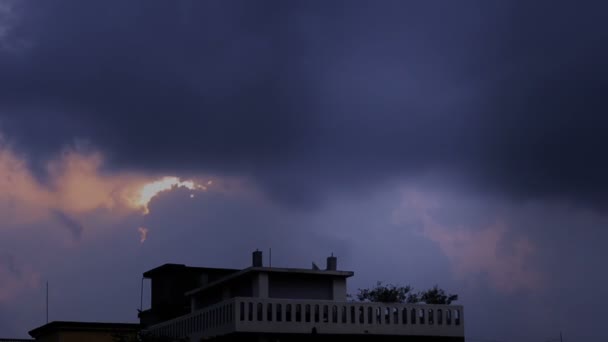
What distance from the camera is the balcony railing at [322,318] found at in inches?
2591

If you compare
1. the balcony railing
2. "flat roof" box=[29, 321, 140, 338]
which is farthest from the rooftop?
the balcony railing

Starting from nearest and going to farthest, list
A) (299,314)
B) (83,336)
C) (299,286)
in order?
(299,314), (299,286), (83,336)

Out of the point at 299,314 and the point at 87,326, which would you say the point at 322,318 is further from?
the point at 87,326

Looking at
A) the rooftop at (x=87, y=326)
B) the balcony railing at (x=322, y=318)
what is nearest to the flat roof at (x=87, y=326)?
the rooftop at (x=87, y=326)

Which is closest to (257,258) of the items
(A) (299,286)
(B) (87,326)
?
(A) (299,286)

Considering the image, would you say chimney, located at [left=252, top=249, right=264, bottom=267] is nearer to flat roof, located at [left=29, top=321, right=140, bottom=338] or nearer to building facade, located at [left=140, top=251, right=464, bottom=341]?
building facade, located at [left=140, top=251, right=464, bottom=341]

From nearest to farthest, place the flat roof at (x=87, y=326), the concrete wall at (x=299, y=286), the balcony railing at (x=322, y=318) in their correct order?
the balcony railing at (x=322, y=318) < the concrete wall at (x=299, y=286) < the flat roof at (x=87, y=326)

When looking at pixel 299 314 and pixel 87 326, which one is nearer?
pixel 299 314

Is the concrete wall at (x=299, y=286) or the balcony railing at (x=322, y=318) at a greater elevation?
the concrete wall at (x=299, y=286)

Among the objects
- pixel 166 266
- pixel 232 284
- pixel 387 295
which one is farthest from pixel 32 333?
pixel 387 295

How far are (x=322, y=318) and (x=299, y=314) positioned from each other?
1741 millimetres

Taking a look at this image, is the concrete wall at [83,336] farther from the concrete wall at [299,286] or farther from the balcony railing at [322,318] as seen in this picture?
the concrete wall at [299,286]

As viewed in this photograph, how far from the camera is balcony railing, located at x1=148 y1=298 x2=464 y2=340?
65812mm

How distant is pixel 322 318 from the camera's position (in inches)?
2677
